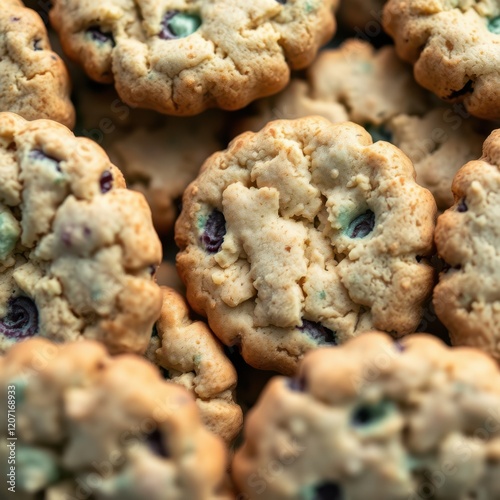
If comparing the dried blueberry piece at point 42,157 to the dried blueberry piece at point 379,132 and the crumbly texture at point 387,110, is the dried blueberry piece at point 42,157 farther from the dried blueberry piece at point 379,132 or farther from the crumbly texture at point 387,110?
the dried blueberry piece at point 379,132

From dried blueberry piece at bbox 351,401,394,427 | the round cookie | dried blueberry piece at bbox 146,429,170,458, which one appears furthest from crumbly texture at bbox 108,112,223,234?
dried blueberry piece at bbox 351,401,394,427

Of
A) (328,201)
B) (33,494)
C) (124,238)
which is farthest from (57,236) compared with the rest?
(328,201)

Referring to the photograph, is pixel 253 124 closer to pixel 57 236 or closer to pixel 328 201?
pixel 328 201

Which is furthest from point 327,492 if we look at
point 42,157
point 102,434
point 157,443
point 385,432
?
point 42,157

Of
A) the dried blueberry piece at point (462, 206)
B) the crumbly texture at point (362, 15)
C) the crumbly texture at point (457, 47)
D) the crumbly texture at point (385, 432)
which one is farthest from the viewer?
the crumbly texture at point (362, 15)

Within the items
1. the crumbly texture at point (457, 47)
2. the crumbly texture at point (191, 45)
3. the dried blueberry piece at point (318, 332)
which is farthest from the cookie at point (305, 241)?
the crumbly texture at point (457, 47)

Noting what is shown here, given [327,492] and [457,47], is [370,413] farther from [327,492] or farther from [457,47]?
[457,47]
